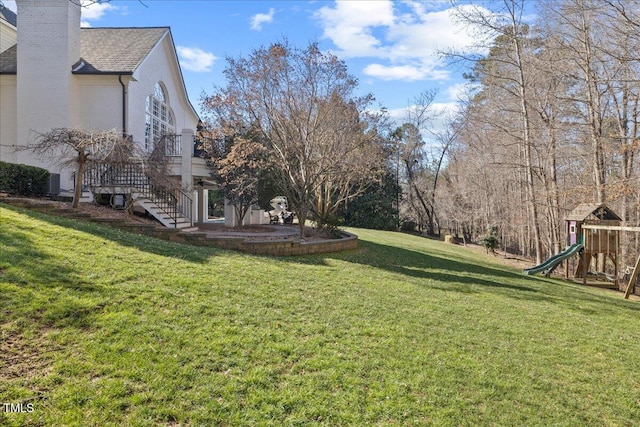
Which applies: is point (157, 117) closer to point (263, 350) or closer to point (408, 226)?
point (263, 350)

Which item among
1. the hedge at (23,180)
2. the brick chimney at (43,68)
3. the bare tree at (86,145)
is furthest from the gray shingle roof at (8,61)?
the bare tree at (86,145)

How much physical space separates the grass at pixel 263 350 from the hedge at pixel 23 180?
350 cm

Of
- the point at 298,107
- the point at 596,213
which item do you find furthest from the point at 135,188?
the point at 596,213

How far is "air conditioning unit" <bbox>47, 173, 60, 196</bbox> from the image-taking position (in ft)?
36.6

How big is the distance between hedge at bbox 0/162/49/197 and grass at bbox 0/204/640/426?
3498mm

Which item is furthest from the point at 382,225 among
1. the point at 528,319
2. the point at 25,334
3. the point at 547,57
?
the point at 25,334

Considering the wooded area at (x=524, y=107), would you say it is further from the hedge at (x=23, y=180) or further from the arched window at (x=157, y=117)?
the hedge at (x=23, y=180)

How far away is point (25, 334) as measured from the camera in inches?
132

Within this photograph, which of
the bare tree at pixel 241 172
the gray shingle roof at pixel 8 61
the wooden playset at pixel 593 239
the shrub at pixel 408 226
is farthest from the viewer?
the shrub at pixel 408 226

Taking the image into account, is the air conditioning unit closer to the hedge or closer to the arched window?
the hedge

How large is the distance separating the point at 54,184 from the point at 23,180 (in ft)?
5.96

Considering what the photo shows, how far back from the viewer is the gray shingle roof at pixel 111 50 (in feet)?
44.9

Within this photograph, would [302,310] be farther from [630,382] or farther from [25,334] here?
[630,382]

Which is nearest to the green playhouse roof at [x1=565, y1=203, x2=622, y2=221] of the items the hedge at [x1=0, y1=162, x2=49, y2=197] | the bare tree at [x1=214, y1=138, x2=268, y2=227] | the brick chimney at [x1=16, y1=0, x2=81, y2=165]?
the bare tree at [x1=214, y1=138, x2=268, y2=227]
